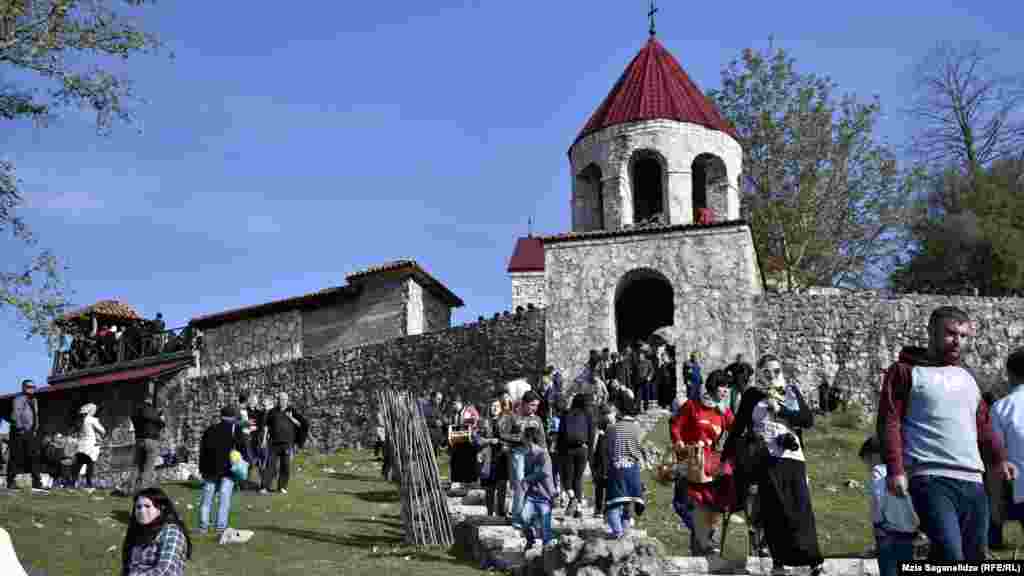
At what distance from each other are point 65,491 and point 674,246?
1560cm

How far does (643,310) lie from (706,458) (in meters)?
21.1

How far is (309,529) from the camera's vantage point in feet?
44.4

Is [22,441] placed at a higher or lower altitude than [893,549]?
higher

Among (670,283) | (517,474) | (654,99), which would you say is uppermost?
(654,99)

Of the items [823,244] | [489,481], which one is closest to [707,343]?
[823,244]

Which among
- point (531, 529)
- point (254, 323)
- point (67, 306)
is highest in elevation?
point (254, 323)

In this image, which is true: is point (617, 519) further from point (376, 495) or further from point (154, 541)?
point (376, 495)

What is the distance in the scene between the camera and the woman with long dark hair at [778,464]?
7.60 meters

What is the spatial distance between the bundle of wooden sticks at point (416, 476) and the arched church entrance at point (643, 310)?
57.4 feet

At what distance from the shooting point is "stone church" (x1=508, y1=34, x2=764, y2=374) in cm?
2706

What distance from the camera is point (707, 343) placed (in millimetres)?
26703

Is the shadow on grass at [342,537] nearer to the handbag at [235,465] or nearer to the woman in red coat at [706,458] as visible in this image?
the handbag at [235,465]

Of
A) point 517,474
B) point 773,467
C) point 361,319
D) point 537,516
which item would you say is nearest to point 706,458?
point 773,467

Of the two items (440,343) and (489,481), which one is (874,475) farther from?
(440,343)
